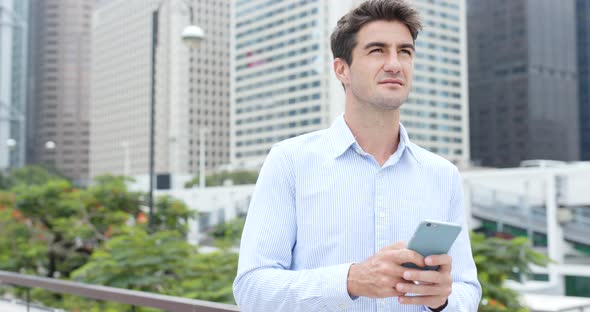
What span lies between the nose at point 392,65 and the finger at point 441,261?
0.55 meters

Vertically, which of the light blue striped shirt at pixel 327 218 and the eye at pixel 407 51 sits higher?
the eye at pixel 407 51

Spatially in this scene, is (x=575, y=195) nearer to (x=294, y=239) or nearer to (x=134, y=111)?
(x=294, y=239)

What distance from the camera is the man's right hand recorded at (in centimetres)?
147

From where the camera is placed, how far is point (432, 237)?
4.71ft

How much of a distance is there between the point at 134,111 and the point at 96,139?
64.1 feet

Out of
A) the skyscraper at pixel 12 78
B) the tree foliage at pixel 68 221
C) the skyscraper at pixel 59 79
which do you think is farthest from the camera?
the skyscraper at pixel 59 79

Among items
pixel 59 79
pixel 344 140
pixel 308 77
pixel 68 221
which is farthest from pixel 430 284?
pixel 59 79

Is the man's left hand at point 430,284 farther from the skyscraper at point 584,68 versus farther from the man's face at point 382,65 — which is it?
the skyscraper at point 584,68

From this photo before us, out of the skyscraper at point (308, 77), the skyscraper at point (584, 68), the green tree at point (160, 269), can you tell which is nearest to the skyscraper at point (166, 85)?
the skyscraper at point (308, 77)

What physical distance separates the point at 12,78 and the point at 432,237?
113m

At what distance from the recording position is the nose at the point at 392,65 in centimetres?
178

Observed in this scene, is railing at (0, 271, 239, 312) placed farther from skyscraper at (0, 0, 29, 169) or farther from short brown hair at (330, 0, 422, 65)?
skyscraper at (0, 0, 29, 169)

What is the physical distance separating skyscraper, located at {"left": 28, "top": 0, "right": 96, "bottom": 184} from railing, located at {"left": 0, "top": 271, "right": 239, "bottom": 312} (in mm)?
158122

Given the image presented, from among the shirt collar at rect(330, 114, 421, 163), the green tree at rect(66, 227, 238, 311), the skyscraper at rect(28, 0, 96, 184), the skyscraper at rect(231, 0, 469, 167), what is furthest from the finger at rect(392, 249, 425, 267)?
the skyscraper at rect(28, 0, 96, 184)
